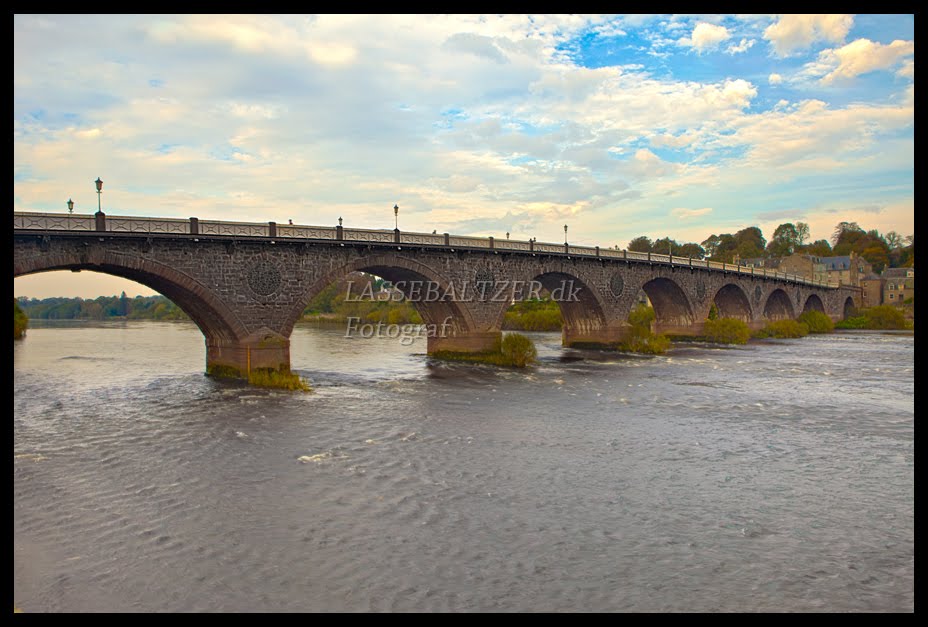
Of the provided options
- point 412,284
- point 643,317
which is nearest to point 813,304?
point 643,317

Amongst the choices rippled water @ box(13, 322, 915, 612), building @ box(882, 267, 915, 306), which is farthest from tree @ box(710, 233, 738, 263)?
rippled water @ box(13, 322, 915, 612)

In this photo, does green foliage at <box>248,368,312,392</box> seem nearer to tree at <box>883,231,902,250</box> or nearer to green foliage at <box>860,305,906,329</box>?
green foliage at <box>860,305,906,329</box>

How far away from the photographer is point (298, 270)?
3706 cm

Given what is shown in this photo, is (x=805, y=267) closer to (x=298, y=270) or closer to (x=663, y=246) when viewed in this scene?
A: (x=663, y=246)

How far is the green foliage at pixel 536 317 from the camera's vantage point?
3430 inches

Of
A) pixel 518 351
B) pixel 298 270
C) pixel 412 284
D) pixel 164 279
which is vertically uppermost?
pixel 298 270

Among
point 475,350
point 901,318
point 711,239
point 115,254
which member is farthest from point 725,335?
point 711,239

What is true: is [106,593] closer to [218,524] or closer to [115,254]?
[218,524]

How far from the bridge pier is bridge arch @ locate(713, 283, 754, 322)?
61.8 meters

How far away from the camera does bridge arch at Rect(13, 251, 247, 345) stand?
2817cm

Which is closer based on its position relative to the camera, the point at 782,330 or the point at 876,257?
the point at 782,330

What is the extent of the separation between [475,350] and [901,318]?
7483cm

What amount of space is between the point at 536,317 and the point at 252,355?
5670cm

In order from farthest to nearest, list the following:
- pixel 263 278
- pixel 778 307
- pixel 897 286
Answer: pixel 897 286
pixel 778 307
pixel 263 278
